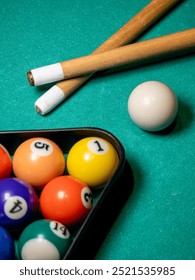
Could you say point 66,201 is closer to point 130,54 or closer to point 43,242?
point 43,242

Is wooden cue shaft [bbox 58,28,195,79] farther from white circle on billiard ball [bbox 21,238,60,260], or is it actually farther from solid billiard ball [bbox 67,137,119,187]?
white circle on billiard ball [bbox 21,238,60,260]

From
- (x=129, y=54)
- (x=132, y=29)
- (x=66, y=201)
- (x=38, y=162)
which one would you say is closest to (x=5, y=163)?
(x=38, y=162)

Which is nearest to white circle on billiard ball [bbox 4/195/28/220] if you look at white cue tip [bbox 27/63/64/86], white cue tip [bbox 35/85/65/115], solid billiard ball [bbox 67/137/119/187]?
solid billiard ball [bbox 67/137/119/187]

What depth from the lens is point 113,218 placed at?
1.45 meters

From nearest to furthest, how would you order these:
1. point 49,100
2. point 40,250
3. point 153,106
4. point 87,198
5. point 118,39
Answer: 1. point 40,250
2. point 87,198
3. point 153,106
4. point 49,100
5. point 118,39

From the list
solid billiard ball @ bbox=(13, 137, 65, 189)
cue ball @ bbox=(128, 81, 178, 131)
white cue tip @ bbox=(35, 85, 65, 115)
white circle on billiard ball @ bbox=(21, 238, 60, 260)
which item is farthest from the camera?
white cue tip @ bbox=(35, 85, 65, 115)

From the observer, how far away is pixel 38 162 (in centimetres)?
141

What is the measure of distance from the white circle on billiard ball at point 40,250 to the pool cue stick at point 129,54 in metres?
0.72

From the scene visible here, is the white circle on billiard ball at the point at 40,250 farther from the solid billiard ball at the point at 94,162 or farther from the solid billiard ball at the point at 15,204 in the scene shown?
the solid billiard ball at the point at 94,162

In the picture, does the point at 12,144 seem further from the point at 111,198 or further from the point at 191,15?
the point at 191,15

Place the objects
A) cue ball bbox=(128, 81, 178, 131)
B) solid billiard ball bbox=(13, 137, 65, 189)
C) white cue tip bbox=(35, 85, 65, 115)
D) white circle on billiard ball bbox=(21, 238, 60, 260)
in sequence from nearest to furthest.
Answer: white circle on billiard ball bbox=(21, 238, 60, 260)
solid billiard ball bbox=(13, 137, 65, 189)
cue ball bbox=(128, 81, 178, 131)
white cue tip bbox=(35, 85, 65, 115)

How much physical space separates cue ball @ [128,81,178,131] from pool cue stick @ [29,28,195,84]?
211 millimetres

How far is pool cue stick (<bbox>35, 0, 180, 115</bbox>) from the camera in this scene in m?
1.67

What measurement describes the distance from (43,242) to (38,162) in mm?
280
